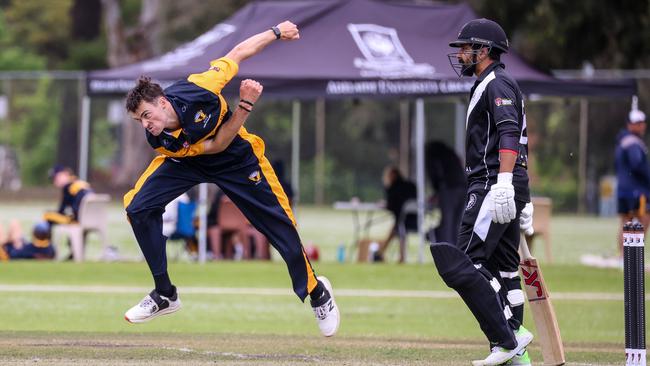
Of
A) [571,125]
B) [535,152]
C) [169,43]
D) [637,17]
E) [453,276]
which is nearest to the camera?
[453,276]

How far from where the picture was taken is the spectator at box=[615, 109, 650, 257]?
58.5 feet

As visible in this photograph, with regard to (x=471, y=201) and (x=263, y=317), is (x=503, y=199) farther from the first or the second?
(x=263, y=317)

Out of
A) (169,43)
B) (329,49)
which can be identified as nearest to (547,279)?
(329,49)

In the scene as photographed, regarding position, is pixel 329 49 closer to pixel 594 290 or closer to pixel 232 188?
pixel 594 290

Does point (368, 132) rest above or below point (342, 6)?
below

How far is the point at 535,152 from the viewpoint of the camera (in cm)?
3281

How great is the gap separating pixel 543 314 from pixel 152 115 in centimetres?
275

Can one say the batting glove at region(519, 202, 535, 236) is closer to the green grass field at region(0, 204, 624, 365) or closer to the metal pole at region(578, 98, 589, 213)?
the green grass field at region(0, 204, 624, 365)

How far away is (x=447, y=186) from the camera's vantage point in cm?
1889

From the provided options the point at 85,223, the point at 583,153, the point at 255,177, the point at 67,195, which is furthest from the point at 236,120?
the point at 583,153

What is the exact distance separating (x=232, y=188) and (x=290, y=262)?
631mm

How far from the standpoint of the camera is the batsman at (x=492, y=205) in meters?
7.82

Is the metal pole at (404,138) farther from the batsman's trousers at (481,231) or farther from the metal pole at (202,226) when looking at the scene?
the batsman's trousers at (481,231)

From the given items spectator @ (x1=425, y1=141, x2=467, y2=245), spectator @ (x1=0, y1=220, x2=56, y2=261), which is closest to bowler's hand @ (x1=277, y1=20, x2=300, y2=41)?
spectator @ (x1=425, y1=141, x2=467, y2=245)
